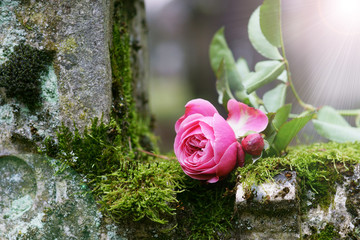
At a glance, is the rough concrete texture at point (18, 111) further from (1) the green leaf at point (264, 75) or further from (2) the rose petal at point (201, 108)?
(1) the green leaf at point (264, 75)

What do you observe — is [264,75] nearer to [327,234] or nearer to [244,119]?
[244,119]

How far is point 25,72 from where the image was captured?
0.93m

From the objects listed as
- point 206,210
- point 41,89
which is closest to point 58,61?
point 41,89

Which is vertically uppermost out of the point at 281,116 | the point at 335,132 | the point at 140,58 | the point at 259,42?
the point at 259,42

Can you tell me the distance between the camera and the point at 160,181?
2.90 ft

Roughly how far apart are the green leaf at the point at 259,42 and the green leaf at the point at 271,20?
0.06m

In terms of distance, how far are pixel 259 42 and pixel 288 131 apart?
0.48 m

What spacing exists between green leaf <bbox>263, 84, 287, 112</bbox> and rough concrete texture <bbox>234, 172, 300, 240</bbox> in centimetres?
47

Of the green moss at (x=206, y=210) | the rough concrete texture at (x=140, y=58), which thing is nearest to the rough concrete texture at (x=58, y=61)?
the green moss at (x=206, y=210)

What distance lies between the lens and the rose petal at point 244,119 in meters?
0.93

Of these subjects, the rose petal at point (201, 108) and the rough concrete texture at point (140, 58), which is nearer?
the rose petal at point (201, 108)

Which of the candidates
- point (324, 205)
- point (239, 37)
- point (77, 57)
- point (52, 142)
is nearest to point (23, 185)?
point (52, 142)

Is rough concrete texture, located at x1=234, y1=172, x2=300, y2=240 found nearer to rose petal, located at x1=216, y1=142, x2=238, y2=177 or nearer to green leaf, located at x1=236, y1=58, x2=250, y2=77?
rose petal, located at x1=216, y1=142, x2=238, y2=177

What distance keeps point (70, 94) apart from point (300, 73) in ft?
13.2
